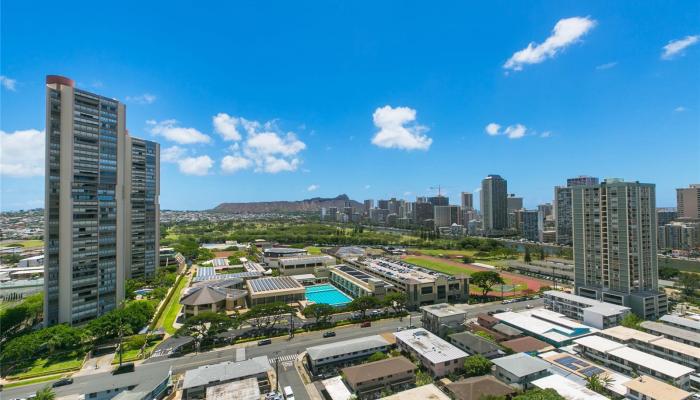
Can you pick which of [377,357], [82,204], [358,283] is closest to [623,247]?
[377,357]

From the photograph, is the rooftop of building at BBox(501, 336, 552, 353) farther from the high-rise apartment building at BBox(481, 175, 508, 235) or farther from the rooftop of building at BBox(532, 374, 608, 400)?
the high-rise apartment building at BBox(481, 175, 508, 235)

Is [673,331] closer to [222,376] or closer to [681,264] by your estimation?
[222,376]

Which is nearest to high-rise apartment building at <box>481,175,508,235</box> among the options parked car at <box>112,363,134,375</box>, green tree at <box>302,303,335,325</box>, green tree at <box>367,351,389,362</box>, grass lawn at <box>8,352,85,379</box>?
green tree at <box>302,303,335,325</box>

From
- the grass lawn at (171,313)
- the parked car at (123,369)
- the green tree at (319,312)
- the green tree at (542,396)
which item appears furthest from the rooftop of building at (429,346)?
the grass lawn at (171,313)

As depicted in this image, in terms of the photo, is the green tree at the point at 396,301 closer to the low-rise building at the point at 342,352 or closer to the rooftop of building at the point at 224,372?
the low-rise building at the point at 342,352

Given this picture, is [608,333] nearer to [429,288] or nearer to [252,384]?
[429,288]

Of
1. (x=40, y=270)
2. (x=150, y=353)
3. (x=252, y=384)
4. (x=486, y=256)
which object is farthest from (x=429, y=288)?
(x=40, y=270)
